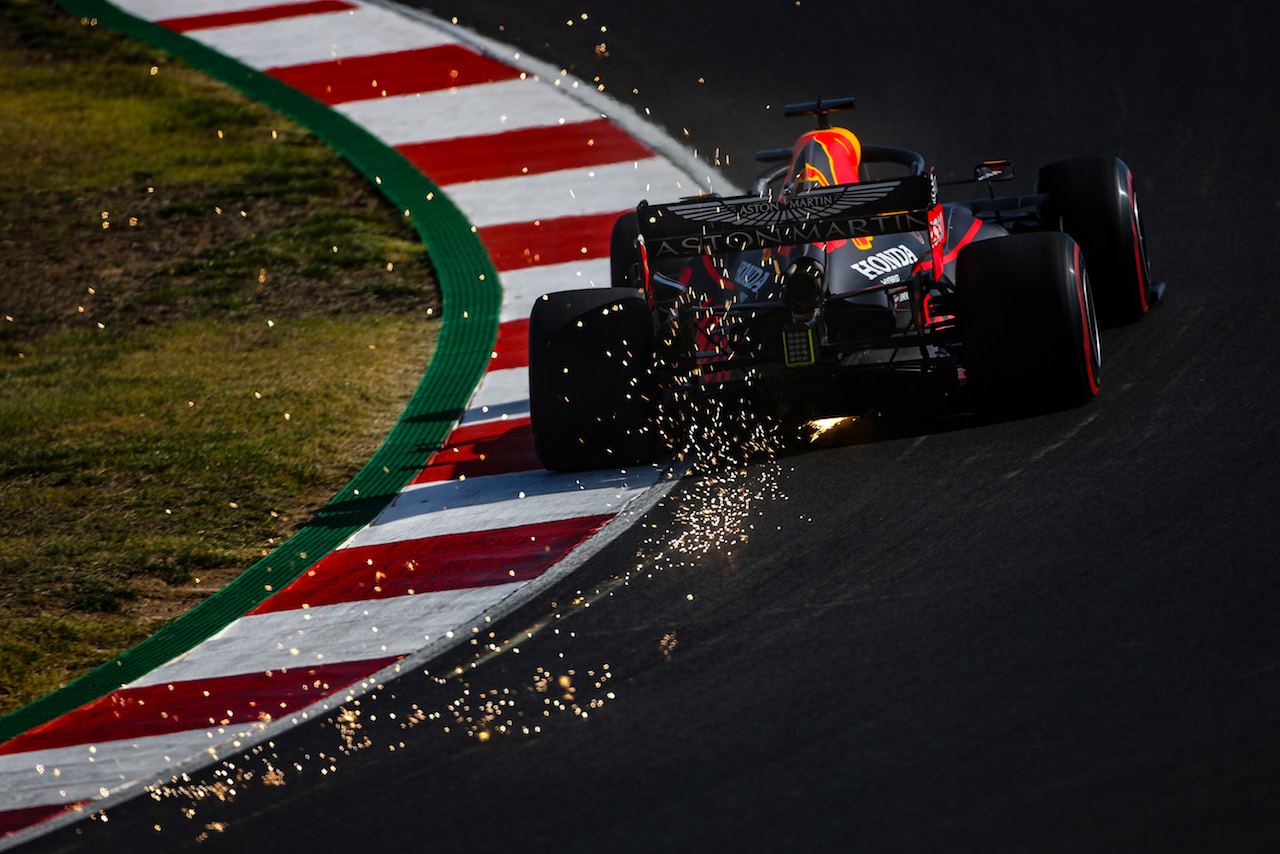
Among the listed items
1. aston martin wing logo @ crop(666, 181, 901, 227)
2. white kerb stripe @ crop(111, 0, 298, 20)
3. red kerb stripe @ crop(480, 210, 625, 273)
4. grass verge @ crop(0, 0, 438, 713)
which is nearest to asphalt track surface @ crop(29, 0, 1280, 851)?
aston martin wing logo @ crop(666, 181, 901, 227)

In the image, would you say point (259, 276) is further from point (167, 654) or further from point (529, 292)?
point (167, 654)

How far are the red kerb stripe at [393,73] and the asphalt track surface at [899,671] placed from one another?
22.7ft

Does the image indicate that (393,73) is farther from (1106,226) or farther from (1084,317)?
(1084,317)

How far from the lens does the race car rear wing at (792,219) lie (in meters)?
6.49

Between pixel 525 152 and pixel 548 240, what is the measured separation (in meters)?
1.56

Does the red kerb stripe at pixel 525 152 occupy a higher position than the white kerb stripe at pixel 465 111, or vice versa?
the white kerb stripe at pixel 465 111

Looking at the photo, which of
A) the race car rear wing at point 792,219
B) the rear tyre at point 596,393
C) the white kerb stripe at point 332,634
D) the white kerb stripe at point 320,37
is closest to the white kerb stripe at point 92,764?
the white kerb stripe at point 332,634

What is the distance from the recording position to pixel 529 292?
944 cm

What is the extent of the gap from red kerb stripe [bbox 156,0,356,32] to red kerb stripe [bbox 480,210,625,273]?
16.8 feet

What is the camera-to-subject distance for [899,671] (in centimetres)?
455

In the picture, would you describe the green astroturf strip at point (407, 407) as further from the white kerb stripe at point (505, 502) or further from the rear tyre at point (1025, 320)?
the rear tyre at point (1025, 320)

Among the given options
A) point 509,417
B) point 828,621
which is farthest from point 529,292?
point 828,621

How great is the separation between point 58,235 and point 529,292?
407cm

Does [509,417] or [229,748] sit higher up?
[509,417]
